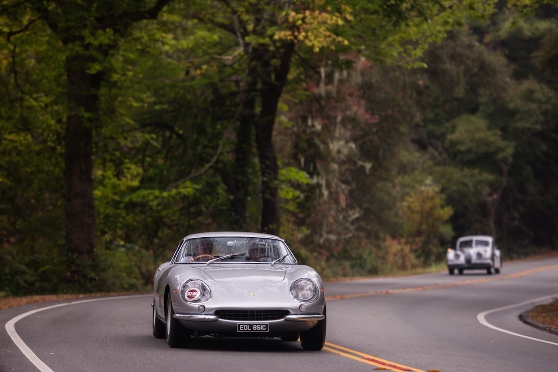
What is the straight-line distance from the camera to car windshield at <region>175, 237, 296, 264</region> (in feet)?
46.0

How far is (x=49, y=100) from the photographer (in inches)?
1298

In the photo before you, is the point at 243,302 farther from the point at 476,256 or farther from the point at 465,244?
the point at 465,244

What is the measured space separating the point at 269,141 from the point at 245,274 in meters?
24.5

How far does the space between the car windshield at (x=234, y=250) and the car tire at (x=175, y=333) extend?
1185 mm

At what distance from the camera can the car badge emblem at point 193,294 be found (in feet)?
41.3

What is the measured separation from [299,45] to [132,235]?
366 inches

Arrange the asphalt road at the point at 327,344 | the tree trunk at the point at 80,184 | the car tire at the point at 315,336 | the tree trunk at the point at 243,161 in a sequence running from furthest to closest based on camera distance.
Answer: the tree trunk at the point at 243,161
the tree trunk at the point at 80,184
the car tire at the point at 315,336
the asphalt road at the point at 327,344

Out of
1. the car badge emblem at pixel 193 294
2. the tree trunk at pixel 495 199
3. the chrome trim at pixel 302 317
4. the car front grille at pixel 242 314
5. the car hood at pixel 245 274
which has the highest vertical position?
the tree trunk at pixel 495 199

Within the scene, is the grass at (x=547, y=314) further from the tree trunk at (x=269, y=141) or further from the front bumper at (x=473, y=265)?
the front bumper at (x=473, y=265)

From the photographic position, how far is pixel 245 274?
42.3ft

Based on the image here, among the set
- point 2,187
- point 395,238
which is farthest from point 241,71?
point 395,238

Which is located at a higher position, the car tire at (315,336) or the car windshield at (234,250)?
the car windshield at (234,250)

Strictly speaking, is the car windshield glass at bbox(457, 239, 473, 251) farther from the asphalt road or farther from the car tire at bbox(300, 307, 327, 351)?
the car tire at bbox(300, 307, 327, 351)

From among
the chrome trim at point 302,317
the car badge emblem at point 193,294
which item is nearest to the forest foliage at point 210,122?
the chrome trim at point 302,317
